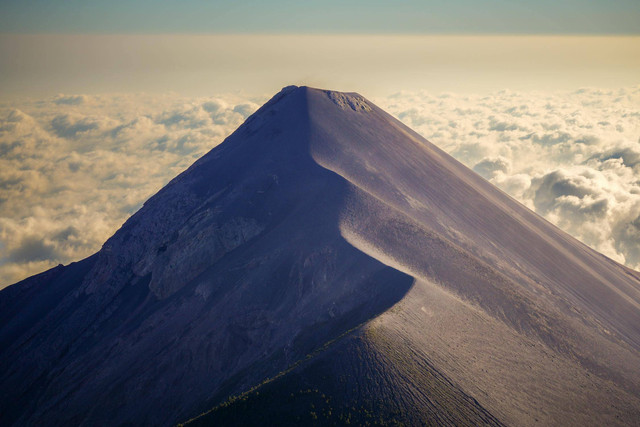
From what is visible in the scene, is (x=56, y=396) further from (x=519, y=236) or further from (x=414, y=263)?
(x=519, y=236)

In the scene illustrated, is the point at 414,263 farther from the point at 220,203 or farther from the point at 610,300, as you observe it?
the point at 610,300

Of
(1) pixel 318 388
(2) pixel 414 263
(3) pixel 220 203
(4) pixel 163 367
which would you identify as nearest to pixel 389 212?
(2) pixel 414 263

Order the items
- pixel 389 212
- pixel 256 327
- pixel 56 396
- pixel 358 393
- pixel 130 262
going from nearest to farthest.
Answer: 1. pixel 358 393
2. pixel 256 327
3. pixel 56 396
4. pixel 389 212
5. pixel 130 262

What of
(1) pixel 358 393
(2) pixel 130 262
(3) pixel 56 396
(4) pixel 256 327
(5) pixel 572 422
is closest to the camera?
(1) pixel 358 393

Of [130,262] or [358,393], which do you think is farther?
[130,262]

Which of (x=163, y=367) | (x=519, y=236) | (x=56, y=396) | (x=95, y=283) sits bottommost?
(x=56, y=396)

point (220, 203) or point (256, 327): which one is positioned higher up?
point (220, 203)

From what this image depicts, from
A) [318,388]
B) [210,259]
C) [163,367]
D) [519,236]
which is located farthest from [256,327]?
[519,236]
